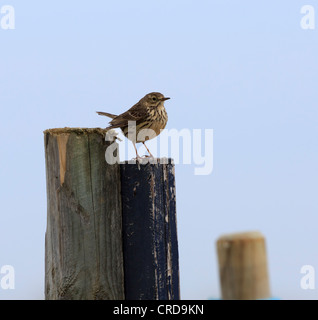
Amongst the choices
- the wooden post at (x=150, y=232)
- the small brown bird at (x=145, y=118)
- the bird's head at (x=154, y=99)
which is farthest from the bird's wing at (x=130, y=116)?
the wooden post at (x=150, y=232)

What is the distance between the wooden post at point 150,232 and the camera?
511 centimetres

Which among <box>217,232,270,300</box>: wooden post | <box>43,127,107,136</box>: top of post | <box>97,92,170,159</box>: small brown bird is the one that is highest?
<box>97,92,170,159</box>: small brown bird

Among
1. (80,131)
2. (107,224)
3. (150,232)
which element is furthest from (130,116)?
(150,232)

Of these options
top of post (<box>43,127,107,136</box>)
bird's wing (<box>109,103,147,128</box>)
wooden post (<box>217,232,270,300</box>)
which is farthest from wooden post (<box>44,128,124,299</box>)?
bird's wing (<box>109,103,147,128</box>)

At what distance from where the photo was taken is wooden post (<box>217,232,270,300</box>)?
373 centimetres

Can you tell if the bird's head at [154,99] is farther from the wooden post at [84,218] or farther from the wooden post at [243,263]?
the wooden post at [243,263]

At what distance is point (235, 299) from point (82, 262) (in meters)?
1.56

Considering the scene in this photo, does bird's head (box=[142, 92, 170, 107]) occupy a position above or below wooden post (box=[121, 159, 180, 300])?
above

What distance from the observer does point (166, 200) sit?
5.19 meters

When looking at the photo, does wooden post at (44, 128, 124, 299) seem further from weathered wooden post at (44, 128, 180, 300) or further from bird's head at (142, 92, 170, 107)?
bird's head at (142, 92, 170, 107)

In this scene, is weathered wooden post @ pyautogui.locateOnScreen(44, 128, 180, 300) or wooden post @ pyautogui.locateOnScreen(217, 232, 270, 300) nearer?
wooden post @ pyautogui.locateOnScreen(217, 232, 270, 300)

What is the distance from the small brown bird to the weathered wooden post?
7.64 feet
